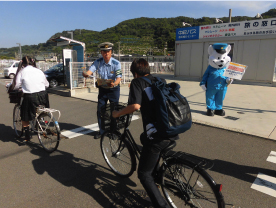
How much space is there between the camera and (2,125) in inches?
228

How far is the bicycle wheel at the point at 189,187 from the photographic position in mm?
1936

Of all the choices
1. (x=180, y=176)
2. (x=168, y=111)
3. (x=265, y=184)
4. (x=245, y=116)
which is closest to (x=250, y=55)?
(x=245, y=116)

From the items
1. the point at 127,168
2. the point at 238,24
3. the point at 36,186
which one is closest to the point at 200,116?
the point at 127,168

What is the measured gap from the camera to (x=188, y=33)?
1530cm

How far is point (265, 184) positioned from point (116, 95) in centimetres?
307

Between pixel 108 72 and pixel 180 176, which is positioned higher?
pixel 108 72

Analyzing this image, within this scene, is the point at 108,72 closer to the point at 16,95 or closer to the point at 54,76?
the point at 16,95

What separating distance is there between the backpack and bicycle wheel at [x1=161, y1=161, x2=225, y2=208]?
419mm

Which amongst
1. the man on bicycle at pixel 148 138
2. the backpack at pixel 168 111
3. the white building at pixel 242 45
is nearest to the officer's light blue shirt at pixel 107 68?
the man on bicycle at pixel 148 138

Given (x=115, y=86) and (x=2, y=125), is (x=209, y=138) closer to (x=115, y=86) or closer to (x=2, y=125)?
(x=115, y=86)

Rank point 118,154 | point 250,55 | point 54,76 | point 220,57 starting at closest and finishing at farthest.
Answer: point 118,154 < point 220,57 < point 250,55 < point 54,76

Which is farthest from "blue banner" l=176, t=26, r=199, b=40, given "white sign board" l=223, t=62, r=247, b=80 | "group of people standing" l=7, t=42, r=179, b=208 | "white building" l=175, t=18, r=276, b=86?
"group of people standing" l=7, t=42, r=179, b=208

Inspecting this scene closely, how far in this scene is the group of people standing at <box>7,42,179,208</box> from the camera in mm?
2119

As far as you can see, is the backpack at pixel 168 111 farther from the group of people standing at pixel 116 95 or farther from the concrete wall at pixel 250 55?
the concrete wall at pixel 250 55
